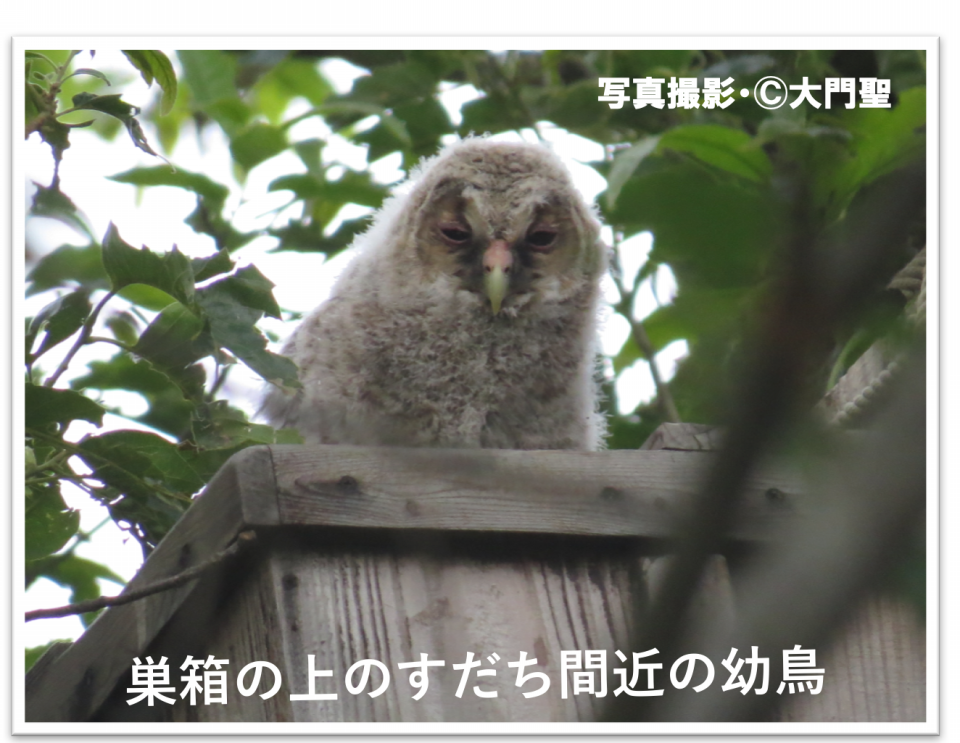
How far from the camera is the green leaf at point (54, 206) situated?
1625mm

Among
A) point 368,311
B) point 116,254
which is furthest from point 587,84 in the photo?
point 116,254

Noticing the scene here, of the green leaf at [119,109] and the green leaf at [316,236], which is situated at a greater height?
the green leaf at [316,236]

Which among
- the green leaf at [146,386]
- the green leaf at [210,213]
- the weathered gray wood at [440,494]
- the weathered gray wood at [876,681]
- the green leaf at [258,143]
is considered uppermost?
the green leaf at [258,143]

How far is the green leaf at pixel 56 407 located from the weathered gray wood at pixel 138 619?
21 centimetres

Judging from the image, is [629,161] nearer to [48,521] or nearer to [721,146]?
[721,146]

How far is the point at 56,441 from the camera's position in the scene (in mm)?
1673

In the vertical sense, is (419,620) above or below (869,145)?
below

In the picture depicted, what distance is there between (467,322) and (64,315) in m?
0.83

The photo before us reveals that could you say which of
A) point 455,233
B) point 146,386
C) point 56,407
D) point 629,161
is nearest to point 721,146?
point 629,161

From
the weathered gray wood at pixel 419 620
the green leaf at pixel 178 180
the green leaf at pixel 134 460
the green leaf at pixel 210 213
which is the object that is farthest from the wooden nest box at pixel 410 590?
the green leaf at pixel 210 213

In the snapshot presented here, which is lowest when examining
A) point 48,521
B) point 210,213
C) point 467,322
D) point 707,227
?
point 707,227

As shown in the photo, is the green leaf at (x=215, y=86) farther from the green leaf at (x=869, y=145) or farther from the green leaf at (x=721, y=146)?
the green leaf at (x=869, y=145)

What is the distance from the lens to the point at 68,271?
2.12m

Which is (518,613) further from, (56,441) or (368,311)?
(368,311)
